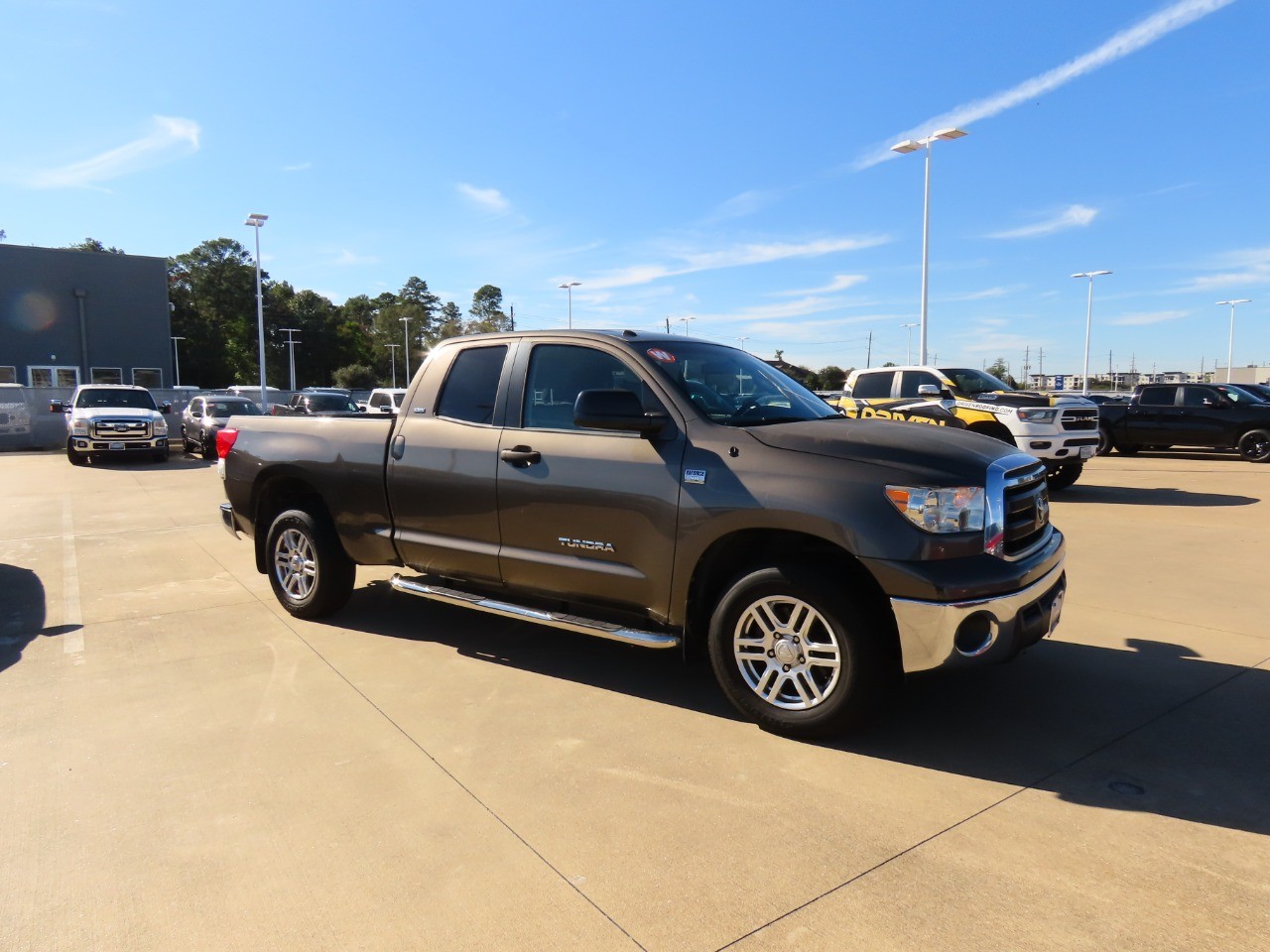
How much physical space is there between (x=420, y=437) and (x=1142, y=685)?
4.29 m

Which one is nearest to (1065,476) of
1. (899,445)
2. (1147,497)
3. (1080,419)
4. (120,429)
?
(1080,419)

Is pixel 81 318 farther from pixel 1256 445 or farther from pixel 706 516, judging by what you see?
pixel 1256 445

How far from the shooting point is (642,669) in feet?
16.0

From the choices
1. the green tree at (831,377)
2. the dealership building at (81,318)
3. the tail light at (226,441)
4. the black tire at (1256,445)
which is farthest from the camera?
the green tree at (831,377)

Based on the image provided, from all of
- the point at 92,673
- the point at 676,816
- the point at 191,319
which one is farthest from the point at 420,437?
the point at 191,319

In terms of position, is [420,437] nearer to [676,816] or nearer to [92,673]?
[92,673]

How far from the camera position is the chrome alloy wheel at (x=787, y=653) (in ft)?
12.1

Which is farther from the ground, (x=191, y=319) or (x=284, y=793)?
(x=191, y=319)

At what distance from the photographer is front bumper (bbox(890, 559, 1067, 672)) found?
3385mm

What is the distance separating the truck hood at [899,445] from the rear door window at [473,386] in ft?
5.61

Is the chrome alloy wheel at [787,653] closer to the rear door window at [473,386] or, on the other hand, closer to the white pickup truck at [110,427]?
the rear door window at [473,386]

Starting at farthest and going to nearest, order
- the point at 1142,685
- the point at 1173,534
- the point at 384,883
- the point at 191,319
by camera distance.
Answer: the point at 191,319 < the point at 1173,534 < the point at 1142,685 < the point at 384,883

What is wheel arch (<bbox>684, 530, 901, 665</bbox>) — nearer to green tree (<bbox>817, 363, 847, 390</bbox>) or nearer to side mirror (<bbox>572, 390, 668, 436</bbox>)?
side mirror (<bbox>572, 390, 668, 436</bbox>)

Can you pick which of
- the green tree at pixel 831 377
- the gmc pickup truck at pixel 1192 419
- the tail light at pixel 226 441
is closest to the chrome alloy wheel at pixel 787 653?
the tail light at pixel 226 441
